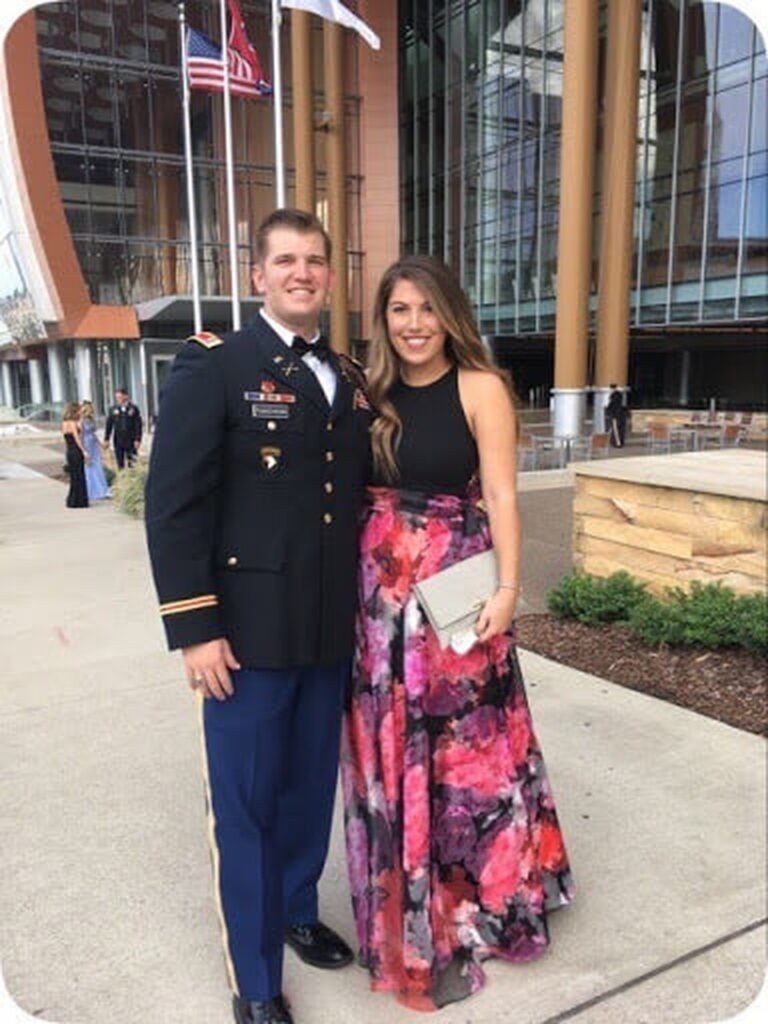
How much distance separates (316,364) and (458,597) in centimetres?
72

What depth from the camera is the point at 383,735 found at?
2311mm

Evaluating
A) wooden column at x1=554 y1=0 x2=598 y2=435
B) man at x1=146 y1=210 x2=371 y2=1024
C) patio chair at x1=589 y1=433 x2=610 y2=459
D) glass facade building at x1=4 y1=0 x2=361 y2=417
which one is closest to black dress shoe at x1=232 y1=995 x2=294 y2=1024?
man at x1=146 y1=210 x2=371 y2=1024

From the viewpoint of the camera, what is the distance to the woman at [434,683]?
7.50ft

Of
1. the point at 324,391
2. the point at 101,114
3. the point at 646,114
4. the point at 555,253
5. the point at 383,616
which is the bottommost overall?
the point at 383,616

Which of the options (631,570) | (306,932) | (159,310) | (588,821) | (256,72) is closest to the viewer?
(306,932)

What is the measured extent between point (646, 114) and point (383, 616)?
27782 mm

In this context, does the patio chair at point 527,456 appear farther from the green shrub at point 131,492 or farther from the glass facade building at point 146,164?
the glass facade building at point 146,164

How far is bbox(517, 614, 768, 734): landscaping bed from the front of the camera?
4.13 m

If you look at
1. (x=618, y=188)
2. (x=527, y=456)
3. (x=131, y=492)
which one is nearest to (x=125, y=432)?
(x=131, y=492)

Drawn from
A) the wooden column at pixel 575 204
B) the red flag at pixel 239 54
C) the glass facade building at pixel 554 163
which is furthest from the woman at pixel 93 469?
the glass facade building at pixel 554 163

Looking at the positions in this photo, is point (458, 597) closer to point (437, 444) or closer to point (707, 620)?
point (437, 444)

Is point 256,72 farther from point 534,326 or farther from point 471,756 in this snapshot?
point 534,326

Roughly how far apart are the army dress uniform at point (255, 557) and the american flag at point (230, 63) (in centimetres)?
1332

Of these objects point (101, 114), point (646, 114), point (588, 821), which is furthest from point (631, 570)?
point (101, 114)
